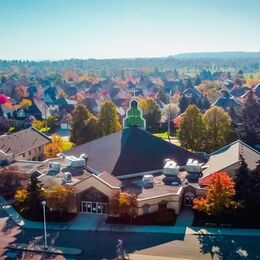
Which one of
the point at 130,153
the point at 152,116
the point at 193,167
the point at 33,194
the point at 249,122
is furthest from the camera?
the point at 152,116

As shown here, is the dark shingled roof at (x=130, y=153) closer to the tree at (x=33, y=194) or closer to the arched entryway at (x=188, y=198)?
the arched entryway at (x=188, y=198)

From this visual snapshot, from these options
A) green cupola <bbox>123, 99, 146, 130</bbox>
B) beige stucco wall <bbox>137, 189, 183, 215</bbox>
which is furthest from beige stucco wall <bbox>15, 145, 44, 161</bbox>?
beige stucco wall <bbox>137, 189, 183, 215</bbox>

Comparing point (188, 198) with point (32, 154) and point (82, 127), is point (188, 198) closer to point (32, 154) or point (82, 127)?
point (32, 154)

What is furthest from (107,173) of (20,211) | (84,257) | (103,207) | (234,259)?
(234,259)

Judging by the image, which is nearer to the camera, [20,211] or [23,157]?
[20,211]

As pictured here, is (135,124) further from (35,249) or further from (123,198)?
(35,249)

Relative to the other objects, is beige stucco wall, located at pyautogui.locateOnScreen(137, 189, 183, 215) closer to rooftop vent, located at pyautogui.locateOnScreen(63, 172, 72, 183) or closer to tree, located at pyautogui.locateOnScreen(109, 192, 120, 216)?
tree, located at pyautogui.locateOnScreen(109, 192, 120, 216)

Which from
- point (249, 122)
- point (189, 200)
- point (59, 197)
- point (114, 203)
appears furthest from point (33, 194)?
point (249, 122)
